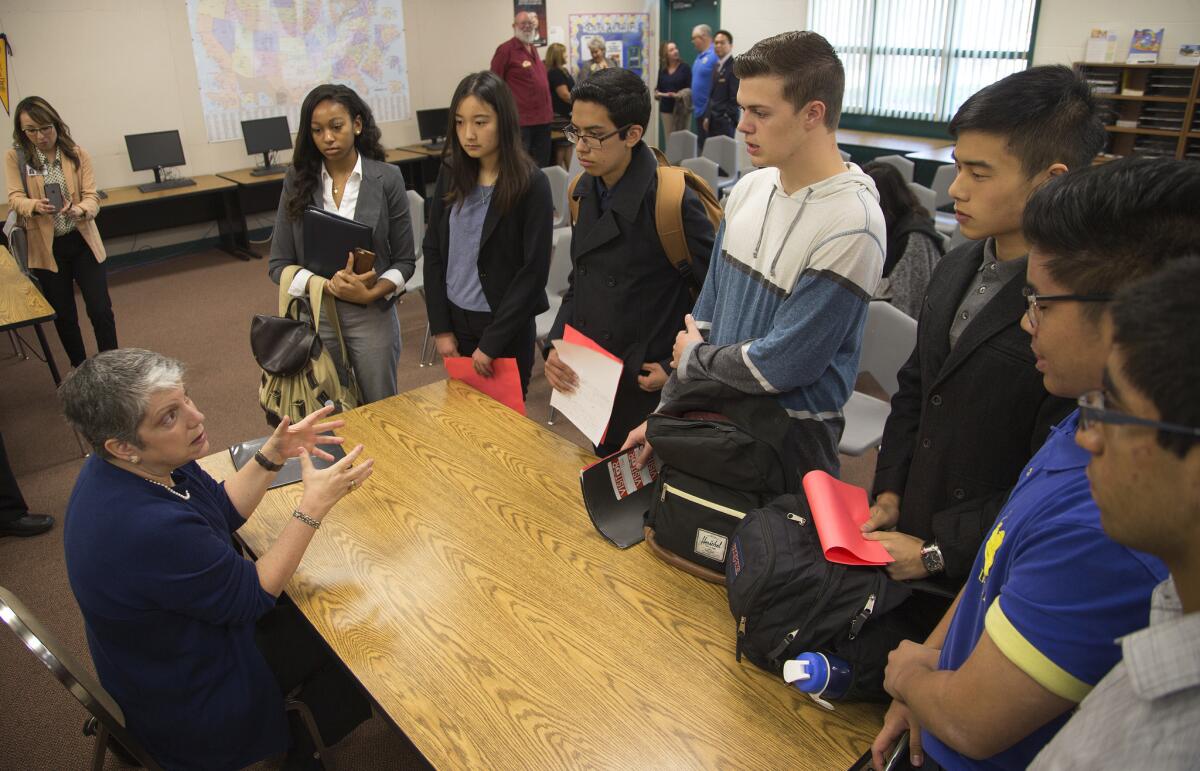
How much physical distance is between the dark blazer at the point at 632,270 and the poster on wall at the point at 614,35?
824 cm

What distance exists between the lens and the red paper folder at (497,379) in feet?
8.00

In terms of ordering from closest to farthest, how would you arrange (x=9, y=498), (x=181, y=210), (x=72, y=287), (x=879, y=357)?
(x=879, y=357)
(x=9, y=498)
(x=72, y=287)
(x=181, y=210)

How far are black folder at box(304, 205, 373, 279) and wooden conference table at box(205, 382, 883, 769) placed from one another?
763 mm

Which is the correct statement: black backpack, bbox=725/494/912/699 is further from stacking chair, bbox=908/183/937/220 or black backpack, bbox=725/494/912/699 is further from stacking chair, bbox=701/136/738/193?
stacking chair, bbox=701/136/738/193

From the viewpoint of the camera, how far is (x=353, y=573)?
1.67 metres

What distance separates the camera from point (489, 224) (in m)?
2.44

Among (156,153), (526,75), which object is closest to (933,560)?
(156,153)

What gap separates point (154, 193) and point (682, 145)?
473 centimetres

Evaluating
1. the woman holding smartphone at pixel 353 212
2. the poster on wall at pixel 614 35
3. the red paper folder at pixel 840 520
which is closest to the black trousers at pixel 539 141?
the poster on wall at pixel 614 35

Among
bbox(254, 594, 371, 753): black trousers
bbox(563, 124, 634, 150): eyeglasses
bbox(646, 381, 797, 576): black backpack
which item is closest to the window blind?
bbox(563, 124, 634, 150): eyeglasses

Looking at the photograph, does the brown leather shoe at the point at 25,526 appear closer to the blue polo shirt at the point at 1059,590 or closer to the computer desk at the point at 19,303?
the computer desk at the point at 19,303

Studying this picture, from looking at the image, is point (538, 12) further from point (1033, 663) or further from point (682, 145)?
point (1033, 663)

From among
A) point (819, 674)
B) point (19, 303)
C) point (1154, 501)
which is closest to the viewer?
point (1154, 501)

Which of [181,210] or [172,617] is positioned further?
[181,210]
